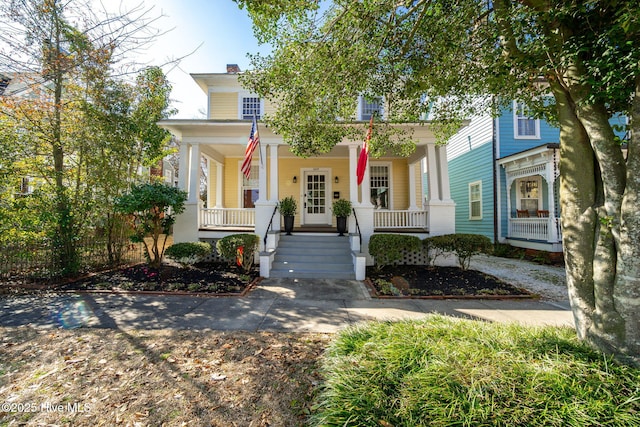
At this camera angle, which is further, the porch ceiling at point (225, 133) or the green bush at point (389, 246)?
the porch ceiling at point (225, 133)

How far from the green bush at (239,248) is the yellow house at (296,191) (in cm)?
55

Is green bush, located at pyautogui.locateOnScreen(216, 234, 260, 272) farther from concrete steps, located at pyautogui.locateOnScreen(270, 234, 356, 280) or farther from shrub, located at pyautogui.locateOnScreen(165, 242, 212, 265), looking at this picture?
concrete steps, located at pyautogui.locateOnScreen(270, 234, 356, 280)

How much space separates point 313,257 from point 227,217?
3.86m

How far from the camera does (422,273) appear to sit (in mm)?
6977

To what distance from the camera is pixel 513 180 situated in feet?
34.4

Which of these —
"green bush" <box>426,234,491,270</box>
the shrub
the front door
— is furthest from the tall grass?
the front door

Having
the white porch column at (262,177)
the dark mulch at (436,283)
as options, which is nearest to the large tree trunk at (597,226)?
the dark mulch at (436,283)

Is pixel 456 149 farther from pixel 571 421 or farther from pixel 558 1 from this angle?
pixel 571 421

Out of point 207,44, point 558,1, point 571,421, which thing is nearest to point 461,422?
point 571,421

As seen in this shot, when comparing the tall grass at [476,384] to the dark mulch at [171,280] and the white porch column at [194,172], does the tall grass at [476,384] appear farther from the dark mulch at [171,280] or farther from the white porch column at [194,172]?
the white porch column at [194,172]

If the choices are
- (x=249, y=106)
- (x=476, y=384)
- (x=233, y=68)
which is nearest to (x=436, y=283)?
(x=476, y=384)

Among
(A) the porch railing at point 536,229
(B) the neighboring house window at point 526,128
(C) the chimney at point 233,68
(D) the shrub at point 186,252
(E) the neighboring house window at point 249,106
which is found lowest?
(D) the shrub at point 186,252

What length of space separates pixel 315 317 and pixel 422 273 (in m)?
3.95

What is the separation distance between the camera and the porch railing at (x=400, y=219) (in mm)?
8648
